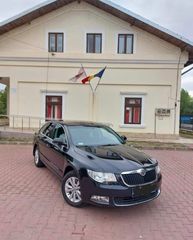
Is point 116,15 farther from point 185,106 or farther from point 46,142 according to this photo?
point 185,106

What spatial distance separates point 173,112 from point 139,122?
7.13ft

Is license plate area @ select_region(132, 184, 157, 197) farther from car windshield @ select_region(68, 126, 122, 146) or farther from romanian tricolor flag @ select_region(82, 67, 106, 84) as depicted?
romanian tricolor flag @ select_region(82, 67, 106, 84)

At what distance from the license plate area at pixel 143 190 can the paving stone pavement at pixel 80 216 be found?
0.42 metres

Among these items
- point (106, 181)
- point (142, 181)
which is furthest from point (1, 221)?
point (142, 181)

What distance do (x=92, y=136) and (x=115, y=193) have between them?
2.03m

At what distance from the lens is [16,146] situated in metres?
12.4

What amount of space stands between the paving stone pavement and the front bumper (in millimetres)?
289

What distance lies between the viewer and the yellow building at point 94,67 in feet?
52.5

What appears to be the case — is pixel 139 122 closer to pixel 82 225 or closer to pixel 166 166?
pixel 166 166

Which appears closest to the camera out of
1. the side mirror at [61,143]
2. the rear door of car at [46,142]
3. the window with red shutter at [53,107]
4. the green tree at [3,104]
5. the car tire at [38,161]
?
the side mirror at [61,143]

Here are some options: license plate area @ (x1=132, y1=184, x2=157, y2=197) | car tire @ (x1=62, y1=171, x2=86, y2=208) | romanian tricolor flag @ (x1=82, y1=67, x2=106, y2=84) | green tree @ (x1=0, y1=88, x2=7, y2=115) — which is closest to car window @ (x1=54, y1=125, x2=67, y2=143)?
car tire @ (x1=62, y1=171, x2=86, y2=208)

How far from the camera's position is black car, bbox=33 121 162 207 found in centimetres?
444

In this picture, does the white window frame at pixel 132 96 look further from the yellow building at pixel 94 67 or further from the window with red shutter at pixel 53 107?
the window with red shutter at pixel 53 107

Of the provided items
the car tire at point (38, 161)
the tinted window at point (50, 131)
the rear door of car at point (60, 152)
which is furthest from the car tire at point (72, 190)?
the car tire at point (38, 161)
